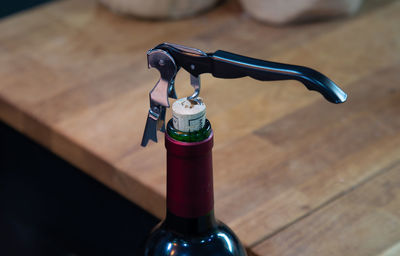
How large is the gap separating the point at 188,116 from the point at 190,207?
0.24 ft

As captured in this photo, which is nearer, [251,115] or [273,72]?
[273,72]

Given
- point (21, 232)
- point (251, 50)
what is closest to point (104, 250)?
point (21, 232)

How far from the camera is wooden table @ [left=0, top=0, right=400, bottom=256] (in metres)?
0.64

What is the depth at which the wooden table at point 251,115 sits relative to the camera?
637 millimetres

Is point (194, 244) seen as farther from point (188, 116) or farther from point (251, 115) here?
point (251, 115)

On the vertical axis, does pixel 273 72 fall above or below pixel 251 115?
above

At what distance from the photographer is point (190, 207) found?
473mm

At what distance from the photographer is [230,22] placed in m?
1.06

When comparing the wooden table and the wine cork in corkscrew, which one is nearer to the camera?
the wine cork in corkscrew

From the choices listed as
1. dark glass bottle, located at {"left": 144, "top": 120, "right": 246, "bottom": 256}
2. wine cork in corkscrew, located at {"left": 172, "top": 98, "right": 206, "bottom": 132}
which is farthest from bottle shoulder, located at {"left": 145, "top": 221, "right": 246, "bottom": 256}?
wine cork in corkscrew, located at {"left": 172, "top": 98, "right": 206, "bottom": 132}

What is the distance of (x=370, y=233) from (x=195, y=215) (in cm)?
21

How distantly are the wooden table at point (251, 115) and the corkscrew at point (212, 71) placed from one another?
180 mm

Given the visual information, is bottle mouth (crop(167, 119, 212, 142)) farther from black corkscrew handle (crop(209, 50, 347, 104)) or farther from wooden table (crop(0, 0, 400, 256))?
wooden table (crop(0, 0, 400, 256))

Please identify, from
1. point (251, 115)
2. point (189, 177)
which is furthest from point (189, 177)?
point (251, 115)
